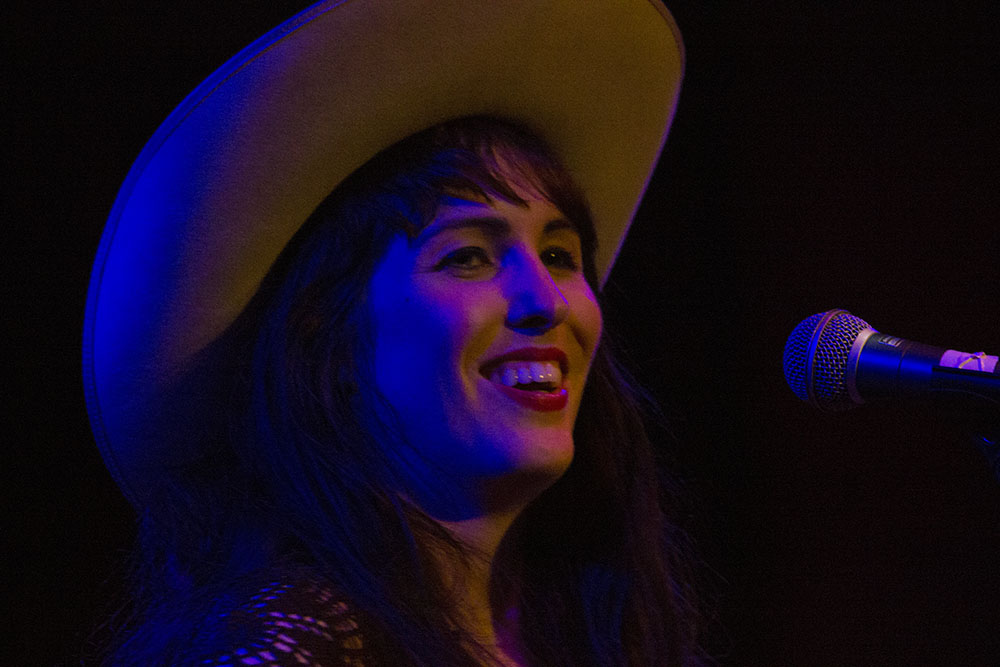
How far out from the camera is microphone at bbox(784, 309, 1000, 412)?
84 centimetres

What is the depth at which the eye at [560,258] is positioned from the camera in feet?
4.47

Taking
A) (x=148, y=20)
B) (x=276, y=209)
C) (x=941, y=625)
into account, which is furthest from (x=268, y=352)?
(x=941, y=625)

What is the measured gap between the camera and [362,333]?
4.07ft

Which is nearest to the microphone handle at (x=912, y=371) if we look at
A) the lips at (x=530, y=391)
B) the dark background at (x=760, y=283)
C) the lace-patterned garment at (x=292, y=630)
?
the lips at (x=530, y=391)

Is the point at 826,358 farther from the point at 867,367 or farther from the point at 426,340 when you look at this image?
the point at 426,340

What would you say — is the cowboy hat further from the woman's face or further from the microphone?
the microphone

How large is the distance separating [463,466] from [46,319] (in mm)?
1078

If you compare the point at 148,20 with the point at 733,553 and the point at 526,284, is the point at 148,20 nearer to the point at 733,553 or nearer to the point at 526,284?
the point at 526,284

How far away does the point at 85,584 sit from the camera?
69.9 inches

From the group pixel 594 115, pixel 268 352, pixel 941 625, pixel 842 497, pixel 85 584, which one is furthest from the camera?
pixel 842 497

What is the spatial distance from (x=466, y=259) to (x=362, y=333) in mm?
180

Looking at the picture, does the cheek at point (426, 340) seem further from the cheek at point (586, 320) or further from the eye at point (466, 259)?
the cheek at point (586, 320)

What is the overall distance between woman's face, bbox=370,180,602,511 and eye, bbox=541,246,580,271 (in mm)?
60

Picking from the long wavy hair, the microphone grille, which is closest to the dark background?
the long wavy hair
